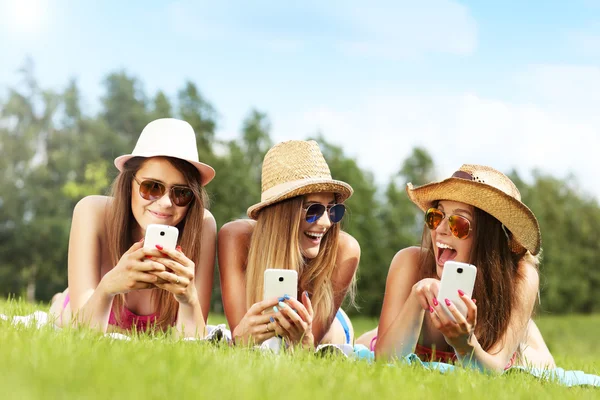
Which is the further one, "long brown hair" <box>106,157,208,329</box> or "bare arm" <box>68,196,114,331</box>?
"long brown hair" <box>106,157,208,329</box>

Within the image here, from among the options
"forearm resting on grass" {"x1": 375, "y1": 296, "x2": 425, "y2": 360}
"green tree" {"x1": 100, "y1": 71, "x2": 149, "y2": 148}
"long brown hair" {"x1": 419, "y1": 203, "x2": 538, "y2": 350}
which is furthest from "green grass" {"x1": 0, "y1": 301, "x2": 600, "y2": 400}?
"green tree" {"x1": 100, "y1": 71, "x2": 149, "y2": 148}

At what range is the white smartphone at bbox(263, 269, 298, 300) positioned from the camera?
5.09 m

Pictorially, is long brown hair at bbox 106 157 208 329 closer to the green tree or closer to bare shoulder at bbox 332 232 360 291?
bare shoulder at bbox 332 232 360 291

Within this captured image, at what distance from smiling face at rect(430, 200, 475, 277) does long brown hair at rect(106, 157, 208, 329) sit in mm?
2130

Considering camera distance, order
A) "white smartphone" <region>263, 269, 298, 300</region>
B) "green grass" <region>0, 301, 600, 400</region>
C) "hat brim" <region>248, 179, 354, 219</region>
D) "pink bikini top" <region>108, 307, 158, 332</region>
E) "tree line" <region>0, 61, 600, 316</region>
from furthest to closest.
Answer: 1. "tree line" <region>0, 61, 600, 316</region>
2. "pink bikini top" <region>108, 307, 158, 332</region>
3. "hat brim" <region>248, 179, 354, 219</region>
4. "white smartphone" <region>263, 269, 298, 300</region>
5. "green grass" <region>0, 301, 600, 400</region>

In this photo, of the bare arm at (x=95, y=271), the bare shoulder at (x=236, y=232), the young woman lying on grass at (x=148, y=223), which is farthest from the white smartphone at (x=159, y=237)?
the bare shoulder at (x=236, y=232)

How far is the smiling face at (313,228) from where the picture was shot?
19.5ft

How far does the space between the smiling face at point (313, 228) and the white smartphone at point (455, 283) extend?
1.38 meters

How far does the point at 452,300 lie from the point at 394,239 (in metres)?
35.7

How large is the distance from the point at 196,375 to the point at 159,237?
6.26 feet

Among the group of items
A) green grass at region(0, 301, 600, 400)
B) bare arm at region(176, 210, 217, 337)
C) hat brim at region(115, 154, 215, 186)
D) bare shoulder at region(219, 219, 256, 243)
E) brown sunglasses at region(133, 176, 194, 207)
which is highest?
hat brim at region(115, 154, 215, 186)

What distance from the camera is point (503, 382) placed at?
14.4ft

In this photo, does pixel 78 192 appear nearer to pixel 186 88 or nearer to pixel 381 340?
pixel 186 88

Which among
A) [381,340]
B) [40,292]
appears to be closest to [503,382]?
[381,340]
